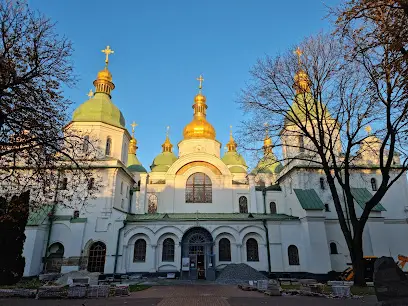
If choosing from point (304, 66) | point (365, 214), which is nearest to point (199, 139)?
point (304, 66)

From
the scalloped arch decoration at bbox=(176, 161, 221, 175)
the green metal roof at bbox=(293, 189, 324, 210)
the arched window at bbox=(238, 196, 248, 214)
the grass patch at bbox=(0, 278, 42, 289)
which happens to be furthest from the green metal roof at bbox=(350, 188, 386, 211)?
the grass patch at bbox=(0, 278, 42, 289)

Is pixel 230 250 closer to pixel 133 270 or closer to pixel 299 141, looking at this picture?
pixel 133 270

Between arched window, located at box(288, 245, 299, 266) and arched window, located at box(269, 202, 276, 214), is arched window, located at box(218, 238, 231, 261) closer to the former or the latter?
arched window, located at box(288, 245, 299, 266)

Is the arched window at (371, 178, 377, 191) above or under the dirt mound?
above

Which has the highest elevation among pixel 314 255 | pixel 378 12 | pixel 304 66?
pixel 304 66

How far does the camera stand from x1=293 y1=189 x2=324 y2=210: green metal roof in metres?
23.1

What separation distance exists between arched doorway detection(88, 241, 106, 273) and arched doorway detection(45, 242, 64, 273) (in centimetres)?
208

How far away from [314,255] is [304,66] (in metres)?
13.4

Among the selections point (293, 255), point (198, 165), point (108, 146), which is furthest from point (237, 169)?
point (108, 146)

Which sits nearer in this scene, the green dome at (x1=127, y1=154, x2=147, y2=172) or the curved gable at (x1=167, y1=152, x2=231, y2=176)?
the curved gable at (x1=167, y1=152, x2=231, y2=176)

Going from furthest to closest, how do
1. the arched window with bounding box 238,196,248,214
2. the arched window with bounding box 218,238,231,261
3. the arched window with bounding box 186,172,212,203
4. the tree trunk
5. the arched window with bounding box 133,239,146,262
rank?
the arched window with bounding box 238,196,248,214 < the arched window with bounding box 186,172,212,203 < the arched window with bounding box 218,238,231,261 < the arched window with bounding box 133,239,146,262 < the tree trunk

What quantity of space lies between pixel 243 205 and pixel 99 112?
1536 centimetres

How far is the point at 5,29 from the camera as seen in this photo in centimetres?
970

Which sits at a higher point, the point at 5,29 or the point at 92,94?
the point at 92,94
